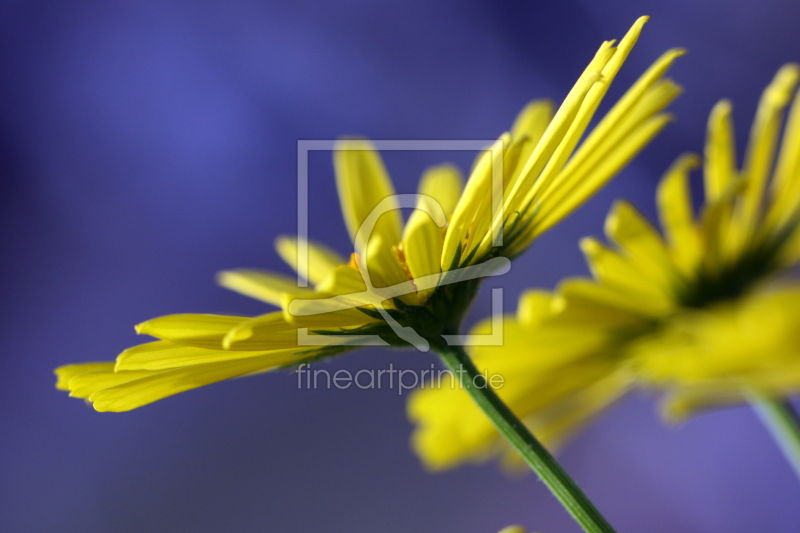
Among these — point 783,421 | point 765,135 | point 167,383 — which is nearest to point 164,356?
point 167,383

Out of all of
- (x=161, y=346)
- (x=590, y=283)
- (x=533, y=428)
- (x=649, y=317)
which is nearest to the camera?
(x=161, y=346)

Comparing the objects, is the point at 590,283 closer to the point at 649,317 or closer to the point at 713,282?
the point at 649,317

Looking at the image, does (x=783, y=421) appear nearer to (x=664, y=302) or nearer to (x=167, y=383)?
(x=664, y=302)

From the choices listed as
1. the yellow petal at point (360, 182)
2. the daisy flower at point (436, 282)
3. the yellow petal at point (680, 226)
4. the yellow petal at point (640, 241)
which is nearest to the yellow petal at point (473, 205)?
the daisy flower at point (436, 282)

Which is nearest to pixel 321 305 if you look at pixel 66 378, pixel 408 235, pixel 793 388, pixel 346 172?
pixel 408 235

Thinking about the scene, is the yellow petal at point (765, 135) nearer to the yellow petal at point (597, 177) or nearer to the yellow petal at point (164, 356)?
the yellow petal at point (597, 177)

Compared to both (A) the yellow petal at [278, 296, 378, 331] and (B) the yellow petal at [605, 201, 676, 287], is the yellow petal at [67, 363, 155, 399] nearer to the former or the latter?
(A) the yellow petal at [278, 296, 378, 331]
